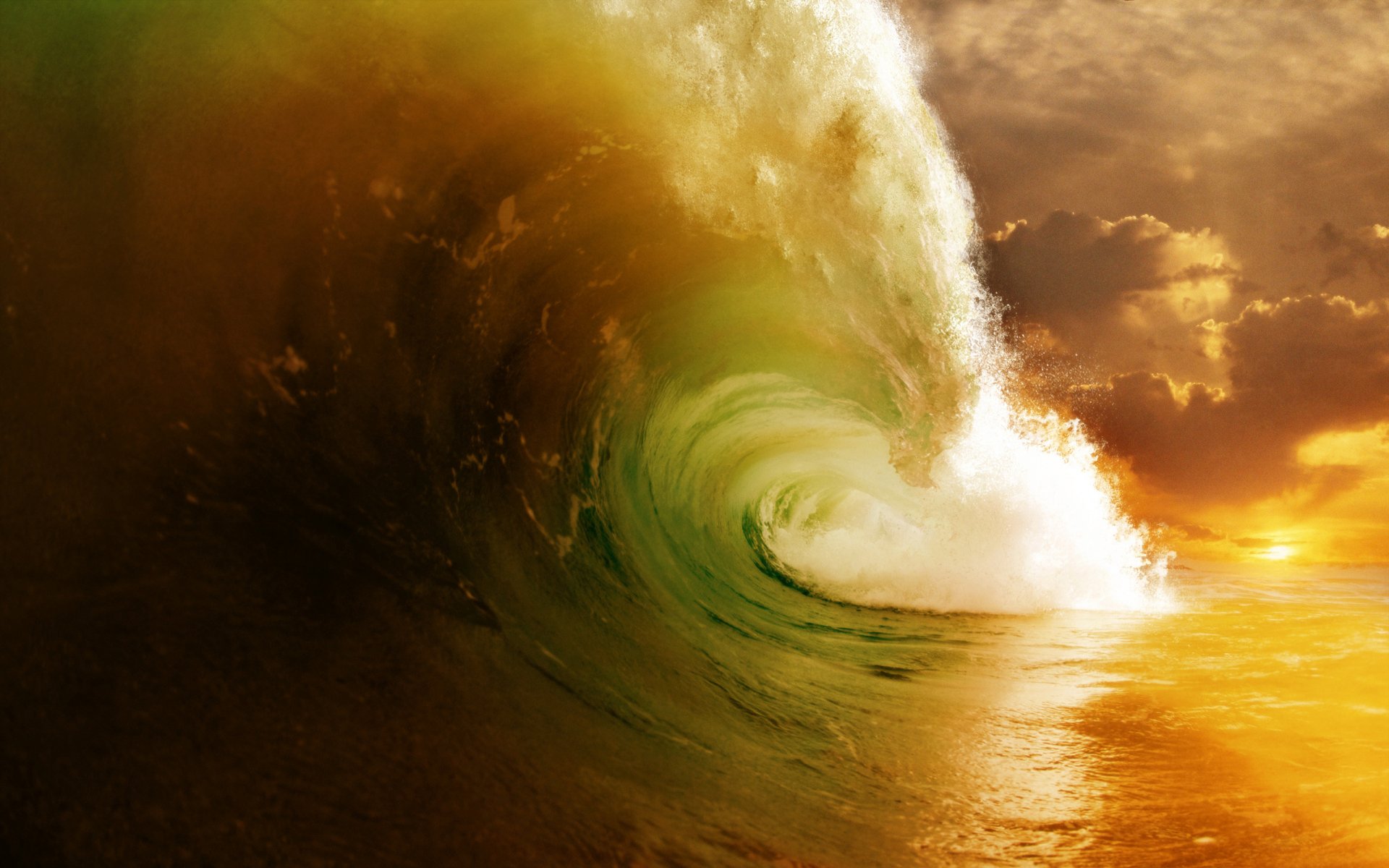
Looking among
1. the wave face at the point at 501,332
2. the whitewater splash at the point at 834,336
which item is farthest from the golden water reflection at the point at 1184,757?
the whitewater splash at the point at 834,336

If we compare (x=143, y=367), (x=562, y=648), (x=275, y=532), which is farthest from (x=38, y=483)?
(x=562, y=648)

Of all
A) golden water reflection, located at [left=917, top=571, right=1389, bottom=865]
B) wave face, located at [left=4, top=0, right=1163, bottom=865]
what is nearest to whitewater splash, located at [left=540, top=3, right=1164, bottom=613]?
wave face, located at [left=4, top=0, right=1163, bottom=865]

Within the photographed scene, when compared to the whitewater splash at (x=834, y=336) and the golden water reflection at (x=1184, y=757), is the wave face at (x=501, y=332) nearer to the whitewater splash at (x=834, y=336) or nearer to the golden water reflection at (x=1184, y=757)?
the whitewater splash at (x=834, y=336)

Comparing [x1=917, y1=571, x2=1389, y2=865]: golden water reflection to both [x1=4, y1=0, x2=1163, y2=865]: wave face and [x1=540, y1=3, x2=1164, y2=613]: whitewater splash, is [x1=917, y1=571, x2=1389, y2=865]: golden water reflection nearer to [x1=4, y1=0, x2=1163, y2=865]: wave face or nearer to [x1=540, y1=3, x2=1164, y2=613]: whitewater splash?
[x1=4, y1=0, x2=1163, y2=865]: wave face

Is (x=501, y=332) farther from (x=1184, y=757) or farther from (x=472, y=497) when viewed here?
(x=1184, y=757)

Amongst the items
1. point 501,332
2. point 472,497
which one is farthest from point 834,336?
point 472,497

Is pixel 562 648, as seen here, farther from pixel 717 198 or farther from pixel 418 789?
pixel 717 198
